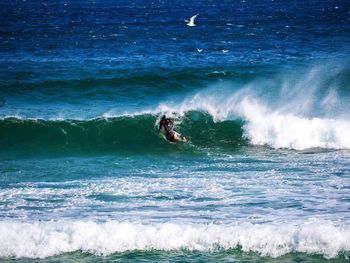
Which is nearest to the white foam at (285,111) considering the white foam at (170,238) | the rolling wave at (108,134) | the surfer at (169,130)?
the rolling wave at (108,134)

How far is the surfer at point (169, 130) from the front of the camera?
71.1 ft

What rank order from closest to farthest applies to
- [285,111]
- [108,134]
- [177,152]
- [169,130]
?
1. [177,152]
2. [169,130]
3. [108,134]
4. [285,111]

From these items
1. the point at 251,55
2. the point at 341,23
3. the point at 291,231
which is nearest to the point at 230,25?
the point at 341,23

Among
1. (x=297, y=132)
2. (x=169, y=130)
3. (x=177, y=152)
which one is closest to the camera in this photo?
(x=177, y=152)

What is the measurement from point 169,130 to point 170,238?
32.1 ft

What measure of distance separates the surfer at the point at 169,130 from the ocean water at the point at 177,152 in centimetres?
37

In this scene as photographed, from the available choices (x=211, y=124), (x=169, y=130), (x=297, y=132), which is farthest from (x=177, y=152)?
(x=297, y=132)

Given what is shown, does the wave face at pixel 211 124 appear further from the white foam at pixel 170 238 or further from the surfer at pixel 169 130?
the white foam at pixel 170 238

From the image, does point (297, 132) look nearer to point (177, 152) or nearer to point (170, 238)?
point (177, 152)

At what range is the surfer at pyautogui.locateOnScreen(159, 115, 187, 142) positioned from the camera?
2166 cm

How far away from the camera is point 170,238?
12.3 metres

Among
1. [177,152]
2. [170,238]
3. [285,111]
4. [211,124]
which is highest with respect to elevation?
[285,111]

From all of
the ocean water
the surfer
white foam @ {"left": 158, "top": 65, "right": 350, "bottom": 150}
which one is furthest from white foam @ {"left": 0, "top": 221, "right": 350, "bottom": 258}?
the surfer

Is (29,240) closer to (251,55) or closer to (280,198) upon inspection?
(280,198)
